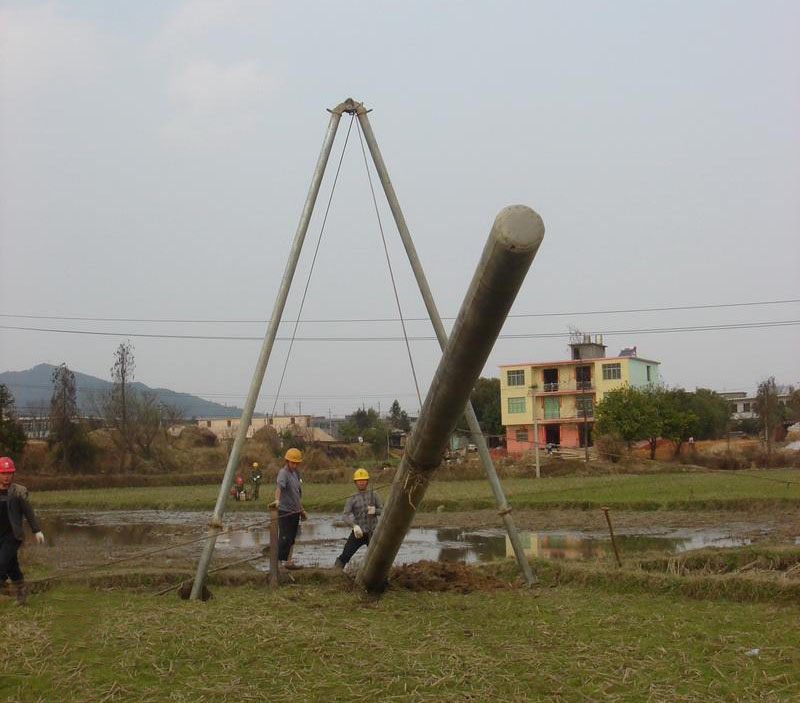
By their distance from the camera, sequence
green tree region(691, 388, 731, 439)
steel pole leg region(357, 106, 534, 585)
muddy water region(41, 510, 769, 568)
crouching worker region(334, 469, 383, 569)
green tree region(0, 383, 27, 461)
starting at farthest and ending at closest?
green tree region(691, 388, 731, 439)
green tree region(0, 383, 27, 461)
muddy water region(41, 510, 769, 568)
crouching worker region(334, 469, 383, 569)
steel pole leg region(357, 106, 534, 585)

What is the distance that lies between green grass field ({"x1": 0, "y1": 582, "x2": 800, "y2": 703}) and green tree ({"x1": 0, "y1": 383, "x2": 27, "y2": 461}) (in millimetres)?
41526

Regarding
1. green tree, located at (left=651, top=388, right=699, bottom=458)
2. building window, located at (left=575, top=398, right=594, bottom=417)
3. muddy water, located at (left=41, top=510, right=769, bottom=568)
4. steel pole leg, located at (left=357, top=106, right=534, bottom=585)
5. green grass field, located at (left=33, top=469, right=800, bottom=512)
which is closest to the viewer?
steel pole leg, located at (left=357, top=106, right=534, bottom=585)

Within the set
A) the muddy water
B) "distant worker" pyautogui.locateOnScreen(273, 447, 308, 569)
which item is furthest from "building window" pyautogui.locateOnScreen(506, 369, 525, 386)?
"distant worker" pyautogui.locateOnScreen(273, 447, 308, 569)

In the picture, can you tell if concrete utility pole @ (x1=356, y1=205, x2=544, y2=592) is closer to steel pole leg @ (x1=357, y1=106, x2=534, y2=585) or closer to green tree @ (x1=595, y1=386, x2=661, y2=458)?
steel pole leg @ (x1=357, y1=106, x2=534, y2=585)

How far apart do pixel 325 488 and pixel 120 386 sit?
35.5 meters

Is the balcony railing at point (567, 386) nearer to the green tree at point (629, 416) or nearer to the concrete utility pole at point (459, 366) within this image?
the green tree at point (629, 416)

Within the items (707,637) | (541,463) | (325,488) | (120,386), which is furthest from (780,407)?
(707,637)

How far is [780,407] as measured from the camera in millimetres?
73500

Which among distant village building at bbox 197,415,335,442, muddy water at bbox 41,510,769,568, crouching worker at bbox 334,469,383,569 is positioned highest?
distant village building at bbox 197,415,335,442

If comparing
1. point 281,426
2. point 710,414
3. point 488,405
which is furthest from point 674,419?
point 281,426

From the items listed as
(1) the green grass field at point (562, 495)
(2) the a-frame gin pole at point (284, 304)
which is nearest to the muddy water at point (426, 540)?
(1) the green grass field at point (562, 495)

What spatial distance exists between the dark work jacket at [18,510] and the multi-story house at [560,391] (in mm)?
63594

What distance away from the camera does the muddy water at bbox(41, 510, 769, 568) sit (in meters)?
18.2

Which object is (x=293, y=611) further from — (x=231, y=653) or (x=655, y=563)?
(x=655, y=563)
